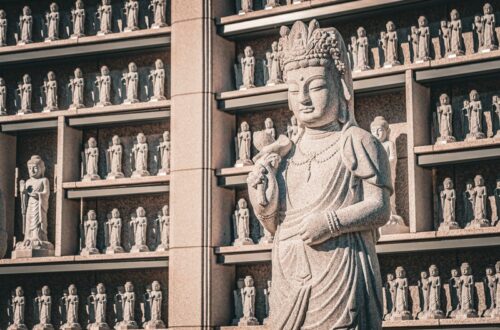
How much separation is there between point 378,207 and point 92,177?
7.45 metres

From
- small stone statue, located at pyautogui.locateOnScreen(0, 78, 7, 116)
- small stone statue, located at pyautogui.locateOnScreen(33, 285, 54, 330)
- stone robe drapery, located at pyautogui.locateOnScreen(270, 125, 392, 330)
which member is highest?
small stone statue, located at pyautogui.locateOnScreen(0, 78, 7, 116)

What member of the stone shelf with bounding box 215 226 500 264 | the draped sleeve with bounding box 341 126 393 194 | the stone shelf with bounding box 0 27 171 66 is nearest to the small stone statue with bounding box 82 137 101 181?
the stone shelf with bounding box 0 27 171 66

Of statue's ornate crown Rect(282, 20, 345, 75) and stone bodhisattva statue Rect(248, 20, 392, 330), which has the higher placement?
statue's ornate crown Rect(282, 20, 345, 75)

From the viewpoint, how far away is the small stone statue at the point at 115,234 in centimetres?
1327

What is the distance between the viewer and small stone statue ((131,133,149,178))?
13320 millimetres

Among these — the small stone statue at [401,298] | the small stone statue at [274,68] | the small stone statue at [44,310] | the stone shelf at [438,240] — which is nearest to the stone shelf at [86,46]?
the small stone statue at [274,68]

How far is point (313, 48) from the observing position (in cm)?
688

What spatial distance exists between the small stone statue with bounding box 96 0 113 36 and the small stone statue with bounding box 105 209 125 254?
7.35ft

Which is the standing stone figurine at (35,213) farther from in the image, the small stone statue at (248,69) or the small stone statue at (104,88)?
the small stone statue at (248,69)

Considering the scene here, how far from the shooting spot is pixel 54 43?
13.8 m

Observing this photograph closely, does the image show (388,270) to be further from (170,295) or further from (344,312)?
(344,312)

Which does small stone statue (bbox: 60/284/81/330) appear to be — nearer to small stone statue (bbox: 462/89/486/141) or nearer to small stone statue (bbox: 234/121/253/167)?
small stone statue (bbox: 234/121/253/167)

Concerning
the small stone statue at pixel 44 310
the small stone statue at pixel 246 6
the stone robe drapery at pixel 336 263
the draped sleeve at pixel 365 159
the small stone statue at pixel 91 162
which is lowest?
the small stone statue at pixel 44 310

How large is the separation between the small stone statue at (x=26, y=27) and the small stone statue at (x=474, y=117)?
18.9ft
